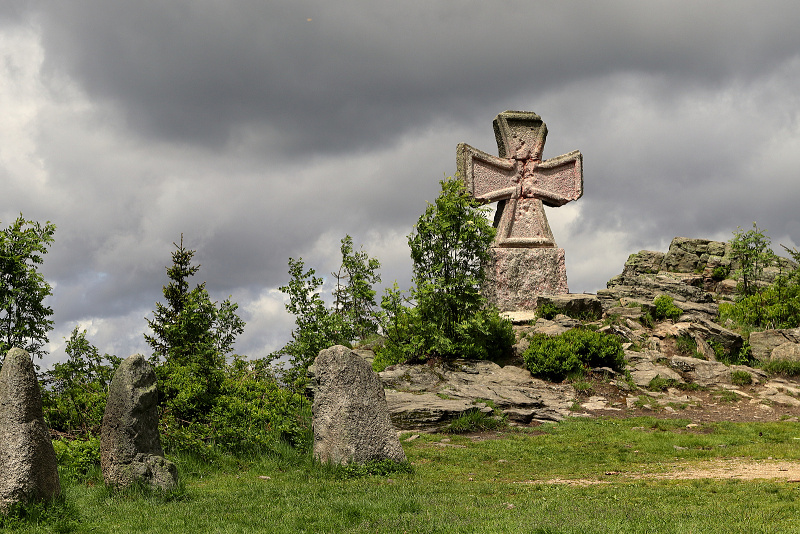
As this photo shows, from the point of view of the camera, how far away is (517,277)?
26.1 meters

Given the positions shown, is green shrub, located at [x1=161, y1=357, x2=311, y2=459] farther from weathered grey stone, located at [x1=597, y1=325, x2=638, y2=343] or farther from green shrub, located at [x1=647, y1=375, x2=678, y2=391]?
weathered grey stone, located at [x1=597, y1=325, x2=638, y2=343]

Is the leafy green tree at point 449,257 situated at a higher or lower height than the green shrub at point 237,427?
higher

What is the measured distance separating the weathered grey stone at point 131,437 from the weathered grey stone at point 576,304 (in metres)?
18.3

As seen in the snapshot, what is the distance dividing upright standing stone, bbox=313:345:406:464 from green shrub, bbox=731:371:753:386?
45.2 feet

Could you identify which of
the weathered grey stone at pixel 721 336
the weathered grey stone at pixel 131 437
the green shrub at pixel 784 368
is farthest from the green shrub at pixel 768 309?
the weathered grey stone at pixel 131 437

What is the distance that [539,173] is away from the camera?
2747 centimetres

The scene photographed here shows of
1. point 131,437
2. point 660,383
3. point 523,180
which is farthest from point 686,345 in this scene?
point 131,437

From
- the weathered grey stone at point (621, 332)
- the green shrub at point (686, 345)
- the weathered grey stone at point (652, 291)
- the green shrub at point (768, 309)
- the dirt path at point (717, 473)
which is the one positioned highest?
the weathered grey stone at point (652, 291)

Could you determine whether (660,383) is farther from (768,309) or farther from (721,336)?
(768,309)

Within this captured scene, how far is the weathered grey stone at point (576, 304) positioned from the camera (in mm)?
25328

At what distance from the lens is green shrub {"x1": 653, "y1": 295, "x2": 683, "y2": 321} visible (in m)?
25.7

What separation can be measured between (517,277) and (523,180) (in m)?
4.13

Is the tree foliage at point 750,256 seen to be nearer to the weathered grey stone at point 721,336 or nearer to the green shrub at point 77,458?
the weathered grey stone at point 721,336

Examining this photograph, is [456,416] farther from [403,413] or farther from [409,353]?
[409,353]
